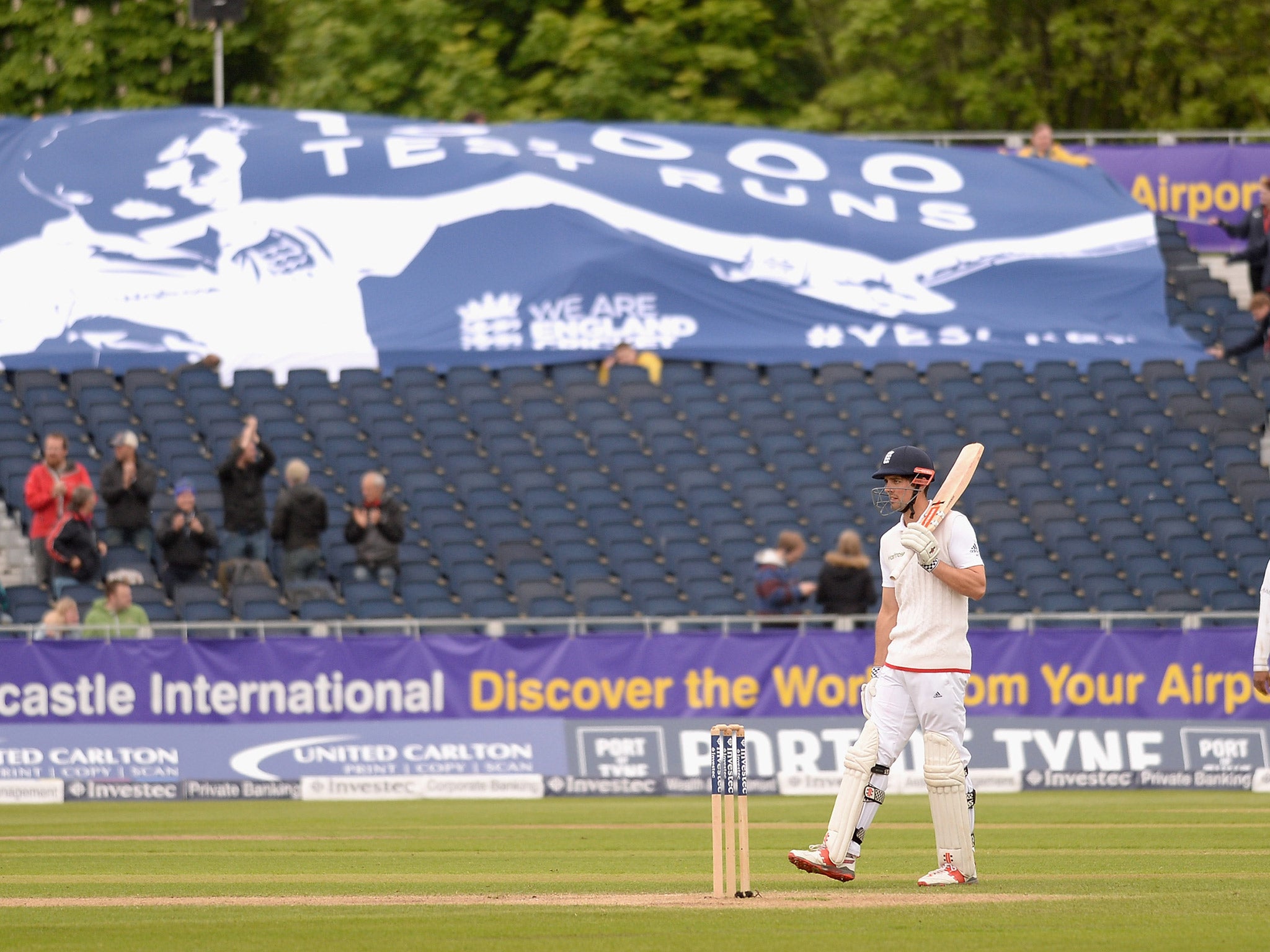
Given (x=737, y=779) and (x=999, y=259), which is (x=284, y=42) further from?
(x=737, y=779)

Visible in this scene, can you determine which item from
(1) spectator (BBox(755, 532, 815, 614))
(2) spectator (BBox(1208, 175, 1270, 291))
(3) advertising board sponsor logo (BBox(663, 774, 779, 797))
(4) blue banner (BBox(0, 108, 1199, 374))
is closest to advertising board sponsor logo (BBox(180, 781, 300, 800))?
(3) advertising board sponsor logo (BBox(663, 774, 779, 797))

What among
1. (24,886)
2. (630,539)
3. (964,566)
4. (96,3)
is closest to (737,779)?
(964,566)

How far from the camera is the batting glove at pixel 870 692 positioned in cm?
1046

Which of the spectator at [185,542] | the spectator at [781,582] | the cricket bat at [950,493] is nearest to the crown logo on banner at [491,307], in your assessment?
the spectator at [185,542]

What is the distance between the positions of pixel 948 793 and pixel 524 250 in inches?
777

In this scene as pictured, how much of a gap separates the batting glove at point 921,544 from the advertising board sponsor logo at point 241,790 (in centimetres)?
1103

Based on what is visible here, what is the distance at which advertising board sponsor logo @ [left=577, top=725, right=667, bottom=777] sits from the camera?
65.8 ft

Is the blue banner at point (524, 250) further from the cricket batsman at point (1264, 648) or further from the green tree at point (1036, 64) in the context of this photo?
the cricket batsman at point (1264, 648)

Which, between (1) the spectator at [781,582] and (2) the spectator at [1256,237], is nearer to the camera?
(1) the spectator at [781,582]

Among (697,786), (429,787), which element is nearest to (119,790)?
(429,787)

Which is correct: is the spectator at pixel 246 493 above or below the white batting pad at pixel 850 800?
above

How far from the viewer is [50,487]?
2189cm

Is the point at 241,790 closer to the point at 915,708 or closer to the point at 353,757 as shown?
the point at 353,757

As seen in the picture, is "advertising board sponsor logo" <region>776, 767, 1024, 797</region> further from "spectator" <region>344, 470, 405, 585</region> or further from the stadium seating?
"spectator" <region>344, 470, 405, 585</region>
